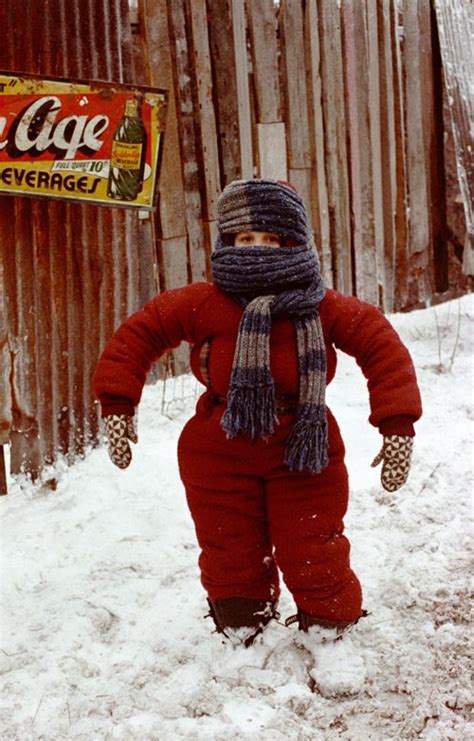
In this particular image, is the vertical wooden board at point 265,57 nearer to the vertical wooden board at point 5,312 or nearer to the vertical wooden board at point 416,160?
the vertical wooden board at point 416,160

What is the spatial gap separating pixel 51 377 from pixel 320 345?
187cm

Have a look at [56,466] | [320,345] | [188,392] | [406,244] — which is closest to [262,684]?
[320,345]

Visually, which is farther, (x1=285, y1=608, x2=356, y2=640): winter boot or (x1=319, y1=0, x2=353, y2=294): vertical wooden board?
(x1=319, y1=0, x2=353, y2=294): vertical wooden board

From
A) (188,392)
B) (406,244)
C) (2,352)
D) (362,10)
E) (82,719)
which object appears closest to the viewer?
(82,719)

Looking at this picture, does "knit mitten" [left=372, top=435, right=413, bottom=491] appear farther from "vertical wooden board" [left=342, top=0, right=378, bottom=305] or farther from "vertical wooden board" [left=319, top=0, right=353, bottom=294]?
"vertical wooden board" [left=342, top=0, right=378, bottom=305]

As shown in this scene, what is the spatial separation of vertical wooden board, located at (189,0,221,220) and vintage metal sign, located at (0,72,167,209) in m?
0.53

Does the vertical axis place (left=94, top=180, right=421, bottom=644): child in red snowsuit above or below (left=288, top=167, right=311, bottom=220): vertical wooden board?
below

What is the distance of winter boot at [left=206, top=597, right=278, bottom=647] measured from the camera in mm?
2375

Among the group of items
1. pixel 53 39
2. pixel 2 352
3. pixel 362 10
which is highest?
pixel 362 10

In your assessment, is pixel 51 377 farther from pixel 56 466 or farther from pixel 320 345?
pixel 320 345

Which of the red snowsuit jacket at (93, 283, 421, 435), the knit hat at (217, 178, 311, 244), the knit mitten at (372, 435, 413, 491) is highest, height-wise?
the knit hat at (217, 178, 311, 244)

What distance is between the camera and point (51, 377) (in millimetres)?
3664

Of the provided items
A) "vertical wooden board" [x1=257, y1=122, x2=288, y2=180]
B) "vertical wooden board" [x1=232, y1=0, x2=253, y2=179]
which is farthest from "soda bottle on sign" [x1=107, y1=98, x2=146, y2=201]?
"vertical wooden board" [x1=257, y1=122, x2=288, y2=180]

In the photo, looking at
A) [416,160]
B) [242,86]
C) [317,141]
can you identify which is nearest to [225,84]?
[242,86]
